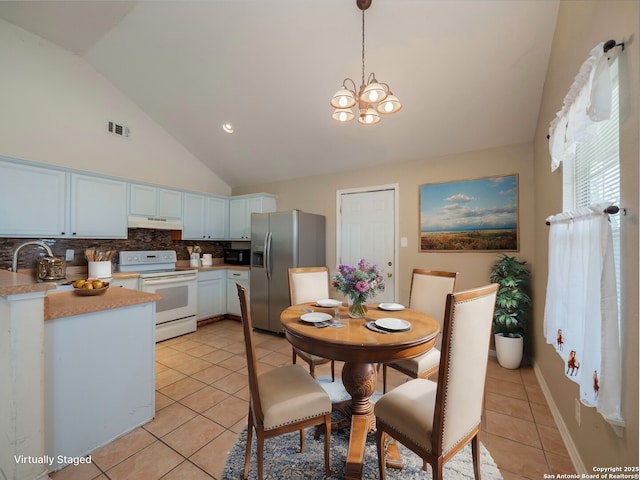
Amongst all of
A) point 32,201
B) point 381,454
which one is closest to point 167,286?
point 32,201

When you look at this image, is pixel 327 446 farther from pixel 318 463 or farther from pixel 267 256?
pixel 267 256

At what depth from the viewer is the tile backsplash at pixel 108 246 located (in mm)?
3032

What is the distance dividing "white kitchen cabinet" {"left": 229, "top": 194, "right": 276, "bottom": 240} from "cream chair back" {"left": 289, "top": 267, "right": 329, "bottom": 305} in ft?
7.81

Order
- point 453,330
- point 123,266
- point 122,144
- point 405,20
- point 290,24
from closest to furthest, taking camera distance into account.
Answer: point 453,330
point 405,20
point 290,24
point 123,266
point 122,144

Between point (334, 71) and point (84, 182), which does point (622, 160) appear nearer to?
point (334, 71)

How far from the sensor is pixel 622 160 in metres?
1.14

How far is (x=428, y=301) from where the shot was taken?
93.4 inches

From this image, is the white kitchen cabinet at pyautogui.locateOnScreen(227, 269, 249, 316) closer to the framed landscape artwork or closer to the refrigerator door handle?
the refrigerator door handle

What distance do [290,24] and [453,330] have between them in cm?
277

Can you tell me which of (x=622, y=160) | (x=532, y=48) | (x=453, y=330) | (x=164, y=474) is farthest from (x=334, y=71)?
(x=164, y=474)

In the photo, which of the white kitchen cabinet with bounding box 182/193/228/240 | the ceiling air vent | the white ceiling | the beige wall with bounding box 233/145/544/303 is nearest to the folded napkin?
the beige wall with bounding box 233/145/544/303

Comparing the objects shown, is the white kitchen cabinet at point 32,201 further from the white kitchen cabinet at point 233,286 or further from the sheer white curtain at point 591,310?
the sheer white curtain at point 591,310

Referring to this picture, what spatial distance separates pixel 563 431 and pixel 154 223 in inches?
185

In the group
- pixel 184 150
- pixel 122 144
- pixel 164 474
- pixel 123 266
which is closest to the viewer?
pixel 164 474
